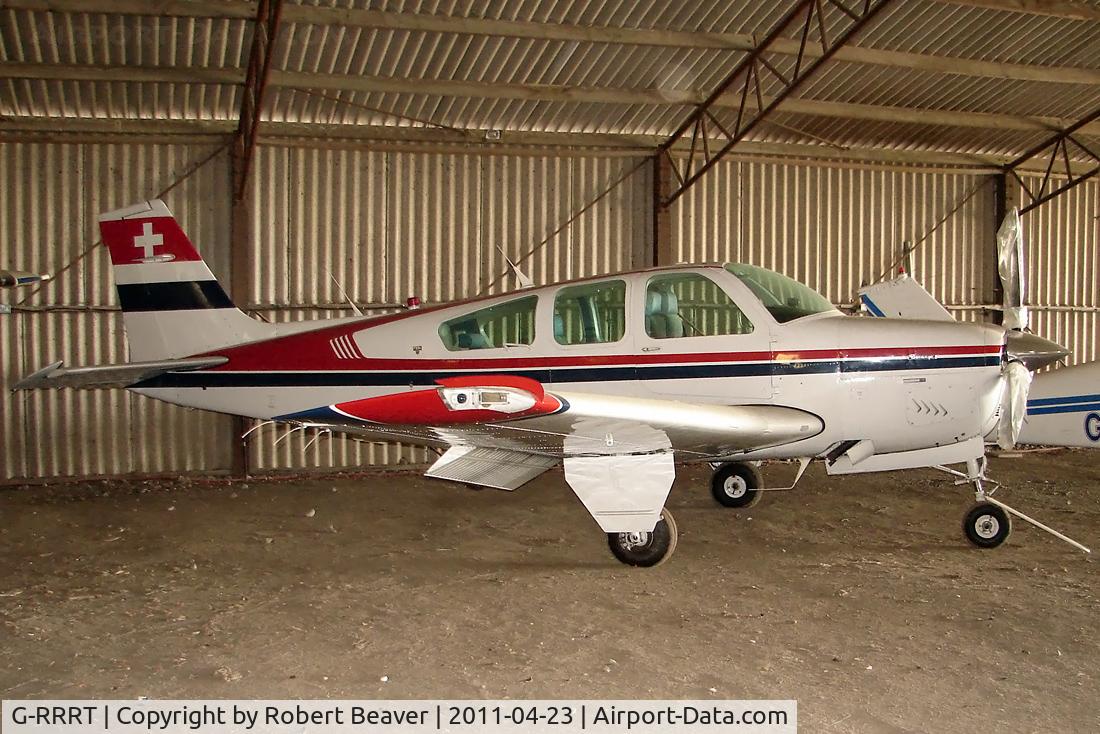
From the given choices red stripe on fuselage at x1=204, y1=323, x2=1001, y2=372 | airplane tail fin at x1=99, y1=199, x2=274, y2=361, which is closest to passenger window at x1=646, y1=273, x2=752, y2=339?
red stripe on fuselage at x1=204, y1=323, x2=1001, y2=372

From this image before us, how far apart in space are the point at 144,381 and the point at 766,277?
5140 millimetres

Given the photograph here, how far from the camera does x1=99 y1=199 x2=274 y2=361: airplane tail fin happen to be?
685 cm

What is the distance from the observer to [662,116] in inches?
399

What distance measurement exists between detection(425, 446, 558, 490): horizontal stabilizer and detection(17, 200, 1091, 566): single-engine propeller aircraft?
0.05 ft

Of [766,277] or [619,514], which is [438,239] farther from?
[619,514]

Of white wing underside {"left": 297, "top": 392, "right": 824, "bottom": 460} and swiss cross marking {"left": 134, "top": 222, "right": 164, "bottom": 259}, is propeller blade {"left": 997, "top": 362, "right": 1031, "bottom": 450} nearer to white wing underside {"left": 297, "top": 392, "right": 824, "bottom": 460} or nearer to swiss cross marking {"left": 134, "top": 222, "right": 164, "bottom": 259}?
white wing underside {"left": 297, "top": 392, "right": 824, "bottom": 460}

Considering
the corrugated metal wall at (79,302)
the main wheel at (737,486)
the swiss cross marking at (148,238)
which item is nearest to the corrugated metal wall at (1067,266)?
the main wheel at (737,486)

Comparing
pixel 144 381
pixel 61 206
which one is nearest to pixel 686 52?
pixel 144 381

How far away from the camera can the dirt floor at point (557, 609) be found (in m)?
3.43

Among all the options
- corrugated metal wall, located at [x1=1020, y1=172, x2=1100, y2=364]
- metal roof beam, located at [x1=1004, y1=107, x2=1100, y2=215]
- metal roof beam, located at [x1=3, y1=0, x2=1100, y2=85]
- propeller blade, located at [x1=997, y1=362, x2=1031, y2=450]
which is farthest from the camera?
corrugated metal wall, located at [x1=1020, y1=172, x2=1100, y2=364]

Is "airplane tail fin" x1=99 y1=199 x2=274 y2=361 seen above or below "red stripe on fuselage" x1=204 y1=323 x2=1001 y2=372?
above

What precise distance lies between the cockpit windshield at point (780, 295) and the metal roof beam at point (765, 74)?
299cm

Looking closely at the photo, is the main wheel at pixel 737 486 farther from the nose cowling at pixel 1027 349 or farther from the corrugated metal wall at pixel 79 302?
the corrugated metal wall at pixel 79 302

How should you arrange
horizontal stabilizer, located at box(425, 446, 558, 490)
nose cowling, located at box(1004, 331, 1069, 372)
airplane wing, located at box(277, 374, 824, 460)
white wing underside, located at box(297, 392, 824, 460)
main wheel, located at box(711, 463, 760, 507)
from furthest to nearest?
main wheel, located at box(711, 463, 760, 507) → horizontal stabilizer, located at box(425, 446, 558, 490) → nose cowling, located at box(1004, 331, 1069, 372) → white wing underside, located at box(297, 392, 824, 460) → airplane wing, located at box(277, 374, 824, 460)
